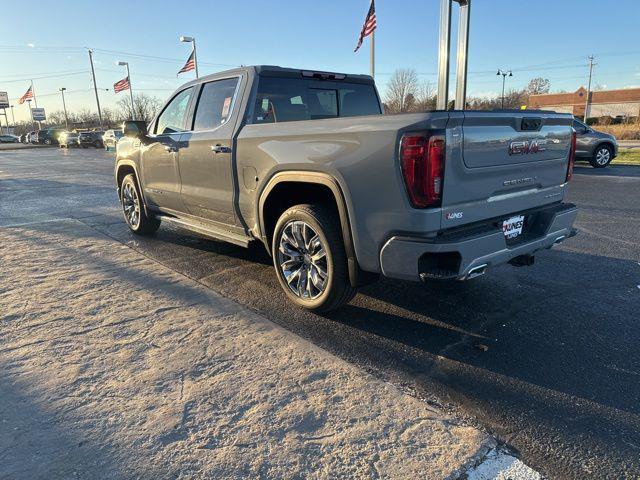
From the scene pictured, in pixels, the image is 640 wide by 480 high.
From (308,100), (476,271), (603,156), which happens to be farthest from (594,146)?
(476,271)

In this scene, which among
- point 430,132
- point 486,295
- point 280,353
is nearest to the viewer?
point 430,132

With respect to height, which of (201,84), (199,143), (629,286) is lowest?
(629,286)

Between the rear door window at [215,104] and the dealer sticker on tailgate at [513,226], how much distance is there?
2673 millimetres

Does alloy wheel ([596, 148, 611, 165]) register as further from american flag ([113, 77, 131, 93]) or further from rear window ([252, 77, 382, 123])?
american flag ([113, 77, 131, 93])

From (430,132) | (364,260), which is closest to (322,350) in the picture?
(364,260)

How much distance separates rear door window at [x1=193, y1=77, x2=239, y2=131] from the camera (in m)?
4.58

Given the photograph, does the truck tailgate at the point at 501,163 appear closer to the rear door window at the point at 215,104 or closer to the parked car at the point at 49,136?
the rear door window at the point at 215,104

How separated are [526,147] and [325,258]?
5.48ft

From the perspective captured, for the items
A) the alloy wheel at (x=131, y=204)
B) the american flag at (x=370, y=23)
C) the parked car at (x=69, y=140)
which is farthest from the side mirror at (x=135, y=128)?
the parked car at (x=69, y=140)

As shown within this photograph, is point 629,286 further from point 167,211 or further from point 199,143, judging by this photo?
point 167,211

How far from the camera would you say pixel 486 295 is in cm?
416

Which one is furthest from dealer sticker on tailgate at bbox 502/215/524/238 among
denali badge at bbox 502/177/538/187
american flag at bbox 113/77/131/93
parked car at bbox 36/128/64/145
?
parked car at bbox 36/128/64/145

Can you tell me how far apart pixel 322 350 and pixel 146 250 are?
3.49 meters

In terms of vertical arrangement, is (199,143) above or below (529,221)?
above
